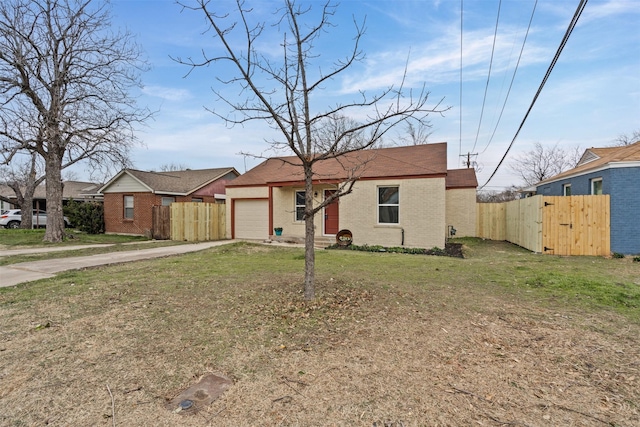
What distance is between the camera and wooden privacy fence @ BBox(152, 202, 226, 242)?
1570 centimetres

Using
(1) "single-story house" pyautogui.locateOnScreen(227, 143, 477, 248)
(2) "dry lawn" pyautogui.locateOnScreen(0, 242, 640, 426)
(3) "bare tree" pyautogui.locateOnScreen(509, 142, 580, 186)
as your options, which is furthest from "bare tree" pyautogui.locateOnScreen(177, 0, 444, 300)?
(3) "bare tree" pyautogui.locateOnScreen(509, 142, 580, 186)

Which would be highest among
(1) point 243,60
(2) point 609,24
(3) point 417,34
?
(2) point 609,24

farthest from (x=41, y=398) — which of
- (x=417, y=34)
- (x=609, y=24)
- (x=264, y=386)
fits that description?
(x=609, y=24)

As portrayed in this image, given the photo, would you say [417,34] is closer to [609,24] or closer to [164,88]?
[609,24]

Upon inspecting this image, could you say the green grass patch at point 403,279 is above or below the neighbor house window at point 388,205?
below

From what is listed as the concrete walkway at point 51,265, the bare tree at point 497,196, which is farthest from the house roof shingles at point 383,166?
the bare tree at point 497,196

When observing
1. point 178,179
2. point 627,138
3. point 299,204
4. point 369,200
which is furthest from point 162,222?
point 627,138

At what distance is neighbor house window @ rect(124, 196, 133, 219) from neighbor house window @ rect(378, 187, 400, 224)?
1519 centimetres

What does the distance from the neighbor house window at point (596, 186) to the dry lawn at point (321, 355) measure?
782 centimetres

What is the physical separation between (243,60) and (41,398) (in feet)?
14.2

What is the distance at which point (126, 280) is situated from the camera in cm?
642

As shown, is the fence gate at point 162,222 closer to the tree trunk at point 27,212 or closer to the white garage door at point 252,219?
the white garage door at point 252,219

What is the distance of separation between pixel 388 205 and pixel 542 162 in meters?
31.0

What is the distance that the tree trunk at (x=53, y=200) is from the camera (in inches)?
571
